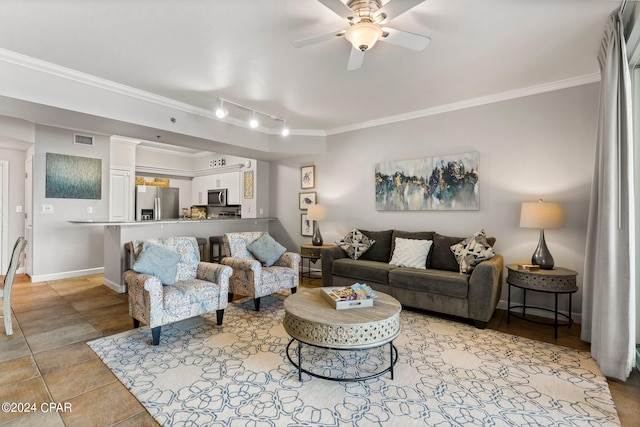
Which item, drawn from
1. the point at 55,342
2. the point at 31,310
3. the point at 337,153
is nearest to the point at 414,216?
the point at 337,153

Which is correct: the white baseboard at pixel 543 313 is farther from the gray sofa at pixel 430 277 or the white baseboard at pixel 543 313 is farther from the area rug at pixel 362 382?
the area rug at pixel 362 382

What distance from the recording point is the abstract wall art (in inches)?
203

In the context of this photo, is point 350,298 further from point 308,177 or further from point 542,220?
point 308,177

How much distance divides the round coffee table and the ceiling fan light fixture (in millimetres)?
1995

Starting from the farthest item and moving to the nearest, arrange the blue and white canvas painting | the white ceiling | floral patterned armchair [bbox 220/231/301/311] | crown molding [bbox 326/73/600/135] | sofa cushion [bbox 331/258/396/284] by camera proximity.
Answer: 1. the blue and white canvas painting
2. sofa cushion [bbox 331/258/396/284]
3. floral patterned armchair [bbox 220/231/301/311]
4. crown molding [bbox 326/73/600/135]
5. the white ceiling

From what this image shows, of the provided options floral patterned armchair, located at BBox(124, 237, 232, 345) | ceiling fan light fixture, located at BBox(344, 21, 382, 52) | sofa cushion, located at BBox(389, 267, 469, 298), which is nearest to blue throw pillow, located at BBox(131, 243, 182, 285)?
floral patterned armchair, located at BBox(124, 237, 232, 345)

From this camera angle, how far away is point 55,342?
2850 mm

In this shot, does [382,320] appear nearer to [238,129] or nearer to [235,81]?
[235,81]

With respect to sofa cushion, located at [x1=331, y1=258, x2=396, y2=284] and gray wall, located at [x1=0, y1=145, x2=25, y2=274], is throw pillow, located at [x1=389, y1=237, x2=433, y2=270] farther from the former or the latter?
gray wall, located at [x1=0, y1=145, x2=25, y2=274]

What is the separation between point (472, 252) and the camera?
347cm

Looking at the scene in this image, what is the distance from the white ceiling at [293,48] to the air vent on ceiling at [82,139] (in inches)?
113

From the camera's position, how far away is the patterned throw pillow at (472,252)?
340 cm

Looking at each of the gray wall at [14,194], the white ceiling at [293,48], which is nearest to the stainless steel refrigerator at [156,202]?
the gray wall at [14,194]

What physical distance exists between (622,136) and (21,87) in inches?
206
